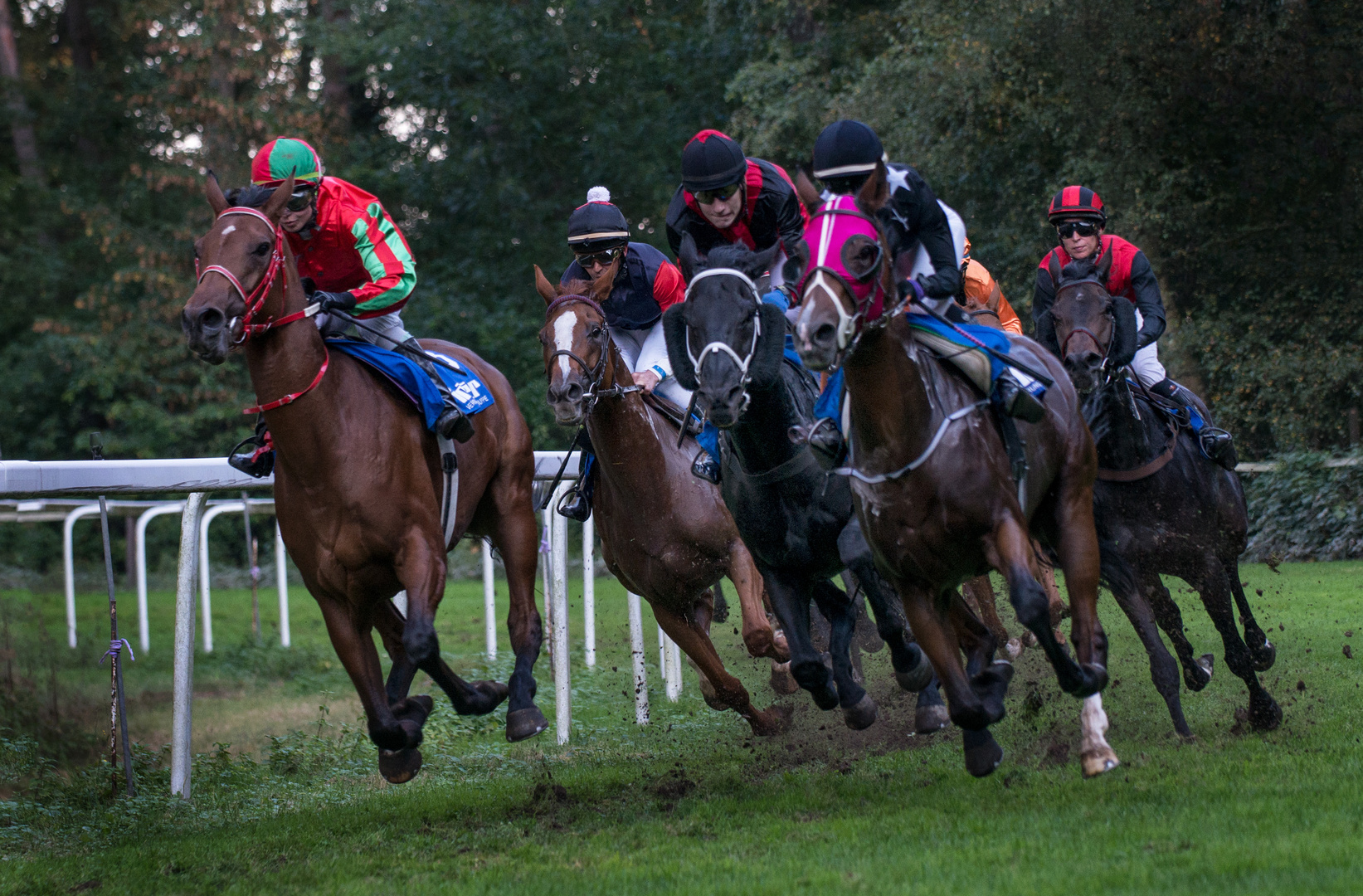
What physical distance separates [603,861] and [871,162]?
265cm

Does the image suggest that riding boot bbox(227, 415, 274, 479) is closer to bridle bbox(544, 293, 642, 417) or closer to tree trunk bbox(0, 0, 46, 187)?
bridle bbox(544, 293, 642, 417)

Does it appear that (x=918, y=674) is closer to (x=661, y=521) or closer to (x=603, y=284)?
→ (x=661, y=521)

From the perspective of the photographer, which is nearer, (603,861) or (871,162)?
(603,861)

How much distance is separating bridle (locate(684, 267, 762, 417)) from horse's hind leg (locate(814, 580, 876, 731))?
130 cm

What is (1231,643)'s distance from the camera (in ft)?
21.2

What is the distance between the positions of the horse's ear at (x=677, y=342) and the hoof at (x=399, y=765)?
72.9 inches

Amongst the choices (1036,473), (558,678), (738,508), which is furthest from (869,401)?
(558,678)

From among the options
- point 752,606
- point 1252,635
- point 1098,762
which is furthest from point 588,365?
point 1252,635

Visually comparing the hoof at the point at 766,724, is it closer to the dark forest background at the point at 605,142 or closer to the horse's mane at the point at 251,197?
the horse's mane at the point at 251,197

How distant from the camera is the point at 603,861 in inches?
179

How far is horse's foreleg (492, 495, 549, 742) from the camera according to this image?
6.07m

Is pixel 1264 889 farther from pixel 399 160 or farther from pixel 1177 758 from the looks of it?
pixel 399 160

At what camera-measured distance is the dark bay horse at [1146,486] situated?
659 cm

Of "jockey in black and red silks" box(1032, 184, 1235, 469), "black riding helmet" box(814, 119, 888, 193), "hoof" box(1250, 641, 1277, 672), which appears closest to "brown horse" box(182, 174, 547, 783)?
"black riding helmet" box(814, 119, 888, 193)
